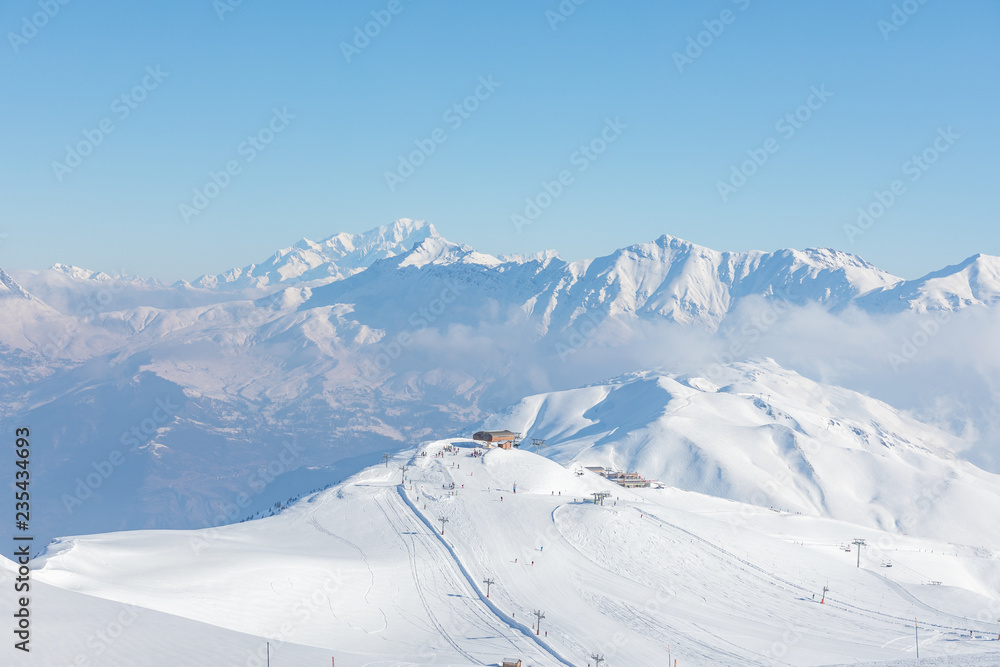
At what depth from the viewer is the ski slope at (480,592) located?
148 feet

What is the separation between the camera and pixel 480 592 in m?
62.4

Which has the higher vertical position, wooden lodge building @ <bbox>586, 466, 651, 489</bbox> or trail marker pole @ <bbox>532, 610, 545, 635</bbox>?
trail marker pole @ <bbox>532, 610, 545, 635</bbox>

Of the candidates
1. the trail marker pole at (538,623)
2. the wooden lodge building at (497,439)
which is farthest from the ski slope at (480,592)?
the wooden lodge building at (497,439)

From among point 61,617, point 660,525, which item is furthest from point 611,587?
point 61,617

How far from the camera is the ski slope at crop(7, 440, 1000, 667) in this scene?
44969mm

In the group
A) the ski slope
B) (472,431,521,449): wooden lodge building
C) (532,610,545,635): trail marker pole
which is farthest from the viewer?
(472,431,521,449): wooden lodge building

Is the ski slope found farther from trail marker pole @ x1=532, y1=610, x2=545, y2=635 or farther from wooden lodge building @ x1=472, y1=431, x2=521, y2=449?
wooden lodge building @ x1=472, y1=431, x2=521, y2=449

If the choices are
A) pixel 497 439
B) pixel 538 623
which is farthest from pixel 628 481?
pixel 538 623

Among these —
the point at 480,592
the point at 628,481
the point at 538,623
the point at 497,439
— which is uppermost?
the point at 497,439

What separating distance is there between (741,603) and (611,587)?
11726mm

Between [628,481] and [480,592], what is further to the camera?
[628,481]

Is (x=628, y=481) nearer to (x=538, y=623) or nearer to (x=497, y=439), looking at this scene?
(x=497, y=439)

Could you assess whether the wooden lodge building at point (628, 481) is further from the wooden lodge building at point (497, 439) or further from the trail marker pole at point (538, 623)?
the trail marker pole at point (538, 623)

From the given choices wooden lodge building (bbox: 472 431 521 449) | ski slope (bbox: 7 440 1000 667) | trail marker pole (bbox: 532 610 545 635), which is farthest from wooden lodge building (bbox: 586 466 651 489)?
trail marker pole (bbox: 532 610 545 635)
